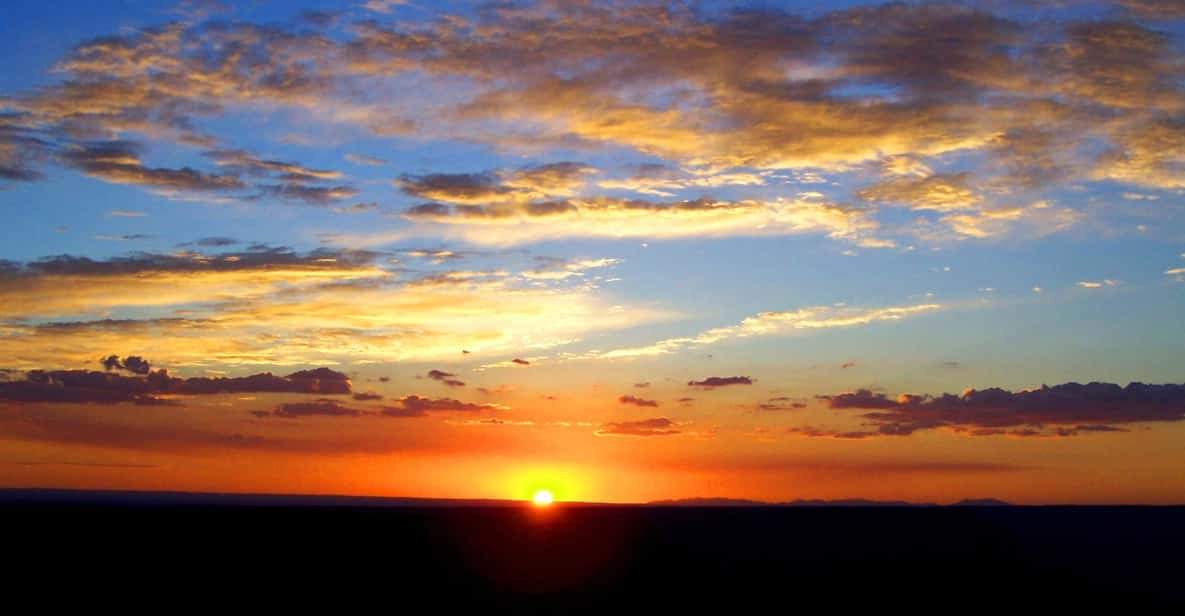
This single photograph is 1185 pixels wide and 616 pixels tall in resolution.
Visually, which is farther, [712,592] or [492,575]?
[492,575]

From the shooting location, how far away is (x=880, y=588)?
44.8 meters

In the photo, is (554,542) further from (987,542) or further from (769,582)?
(987,542)

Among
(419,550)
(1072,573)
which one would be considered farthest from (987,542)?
(419,550)

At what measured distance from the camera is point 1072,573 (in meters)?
54.6

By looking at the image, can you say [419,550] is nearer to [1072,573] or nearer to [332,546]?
[332,546]

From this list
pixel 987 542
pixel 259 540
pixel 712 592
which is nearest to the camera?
pixel 712 592

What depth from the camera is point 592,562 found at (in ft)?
167

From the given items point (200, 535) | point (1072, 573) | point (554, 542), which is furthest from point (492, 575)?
point (1072, 573)

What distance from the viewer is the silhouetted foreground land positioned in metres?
41.0

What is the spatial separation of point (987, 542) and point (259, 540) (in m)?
40.5

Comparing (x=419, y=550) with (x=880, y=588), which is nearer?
(x=880, y=588)

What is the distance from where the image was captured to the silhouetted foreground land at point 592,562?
1613 inches

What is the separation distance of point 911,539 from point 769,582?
81.9 feet

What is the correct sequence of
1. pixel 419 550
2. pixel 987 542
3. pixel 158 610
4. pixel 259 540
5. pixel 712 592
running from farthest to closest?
pixel 987 542 < pixel 259 540 < pixel 419 550 < pixel 712 592 < pixel 158 610
